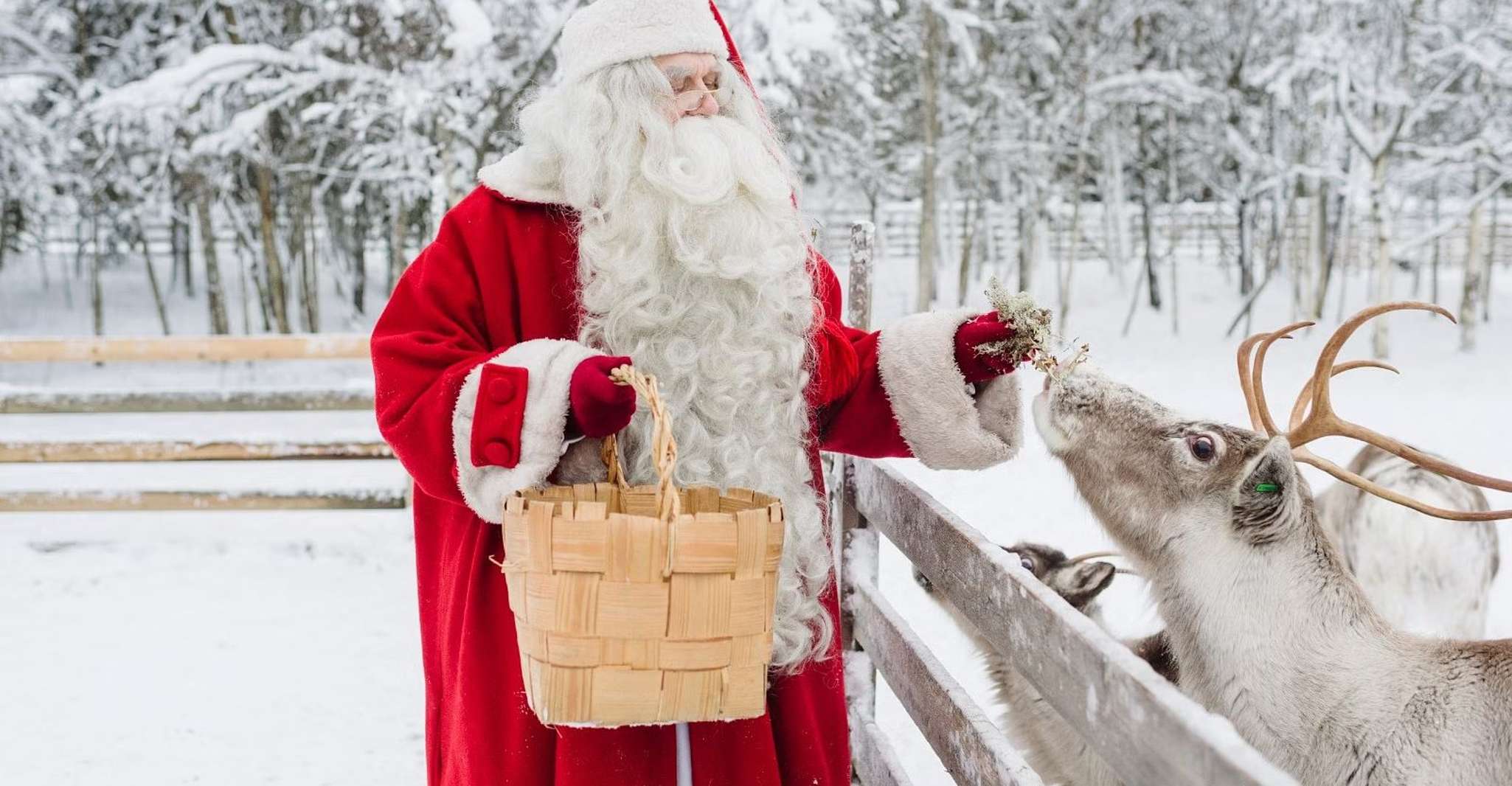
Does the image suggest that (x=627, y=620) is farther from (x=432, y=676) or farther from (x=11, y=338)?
(x=11, y=338)

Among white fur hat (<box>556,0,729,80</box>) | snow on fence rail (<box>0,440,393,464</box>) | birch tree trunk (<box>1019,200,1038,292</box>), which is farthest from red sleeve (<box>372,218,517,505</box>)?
birch tree trunk (<box>1019,200,1038,292</box>)

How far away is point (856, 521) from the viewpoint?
3.27 meters

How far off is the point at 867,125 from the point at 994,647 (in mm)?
18054

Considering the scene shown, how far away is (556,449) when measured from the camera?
1.79 metres

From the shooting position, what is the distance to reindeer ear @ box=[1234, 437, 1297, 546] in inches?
91.7

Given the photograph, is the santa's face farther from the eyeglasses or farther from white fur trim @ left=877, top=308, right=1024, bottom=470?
white fur trim @ left=877, top=308, right=1024, bottom=470

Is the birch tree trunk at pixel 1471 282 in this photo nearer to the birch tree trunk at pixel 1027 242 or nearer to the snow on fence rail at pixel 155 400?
the birch tree trunk at pixel 1027 242

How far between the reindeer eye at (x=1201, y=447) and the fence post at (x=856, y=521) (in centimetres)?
99

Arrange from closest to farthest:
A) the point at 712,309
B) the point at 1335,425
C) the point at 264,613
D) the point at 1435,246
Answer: the point at 712,309 → the point at 1335,425 → the point at 264,613 → the point at 1435,246

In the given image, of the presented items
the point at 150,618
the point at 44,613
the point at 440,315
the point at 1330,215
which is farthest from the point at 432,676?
the point at 1330,215

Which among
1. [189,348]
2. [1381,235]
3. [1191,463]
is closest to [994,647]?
[1191,463]

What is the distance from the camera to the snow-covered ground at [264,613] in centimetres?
410

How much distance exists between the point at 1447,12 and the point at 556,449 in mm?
17274

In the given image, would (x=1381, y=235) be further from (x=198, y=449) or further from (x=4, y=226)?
(x=4, y=226)
